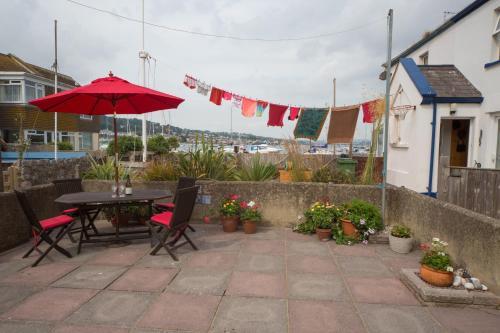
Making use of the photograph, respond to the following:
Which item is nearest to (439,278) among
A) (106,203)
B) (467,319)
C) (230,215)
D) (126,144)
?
(467,319)

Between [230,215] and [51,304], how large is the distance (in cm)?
307

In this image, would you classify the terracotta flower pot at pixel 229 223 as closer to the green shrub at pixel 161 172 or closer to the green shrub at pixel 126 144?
the green shrub at pixel 161 172

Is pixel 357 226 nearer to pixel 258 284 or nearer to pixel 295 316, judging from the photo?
pixel 258 284

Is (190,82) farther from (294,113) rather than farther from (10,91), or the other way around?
(10,91)

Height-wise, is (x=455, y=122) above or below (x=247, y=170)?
above

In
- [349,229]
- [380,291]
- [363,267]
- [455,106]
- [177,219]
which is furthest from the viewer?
[455,106]

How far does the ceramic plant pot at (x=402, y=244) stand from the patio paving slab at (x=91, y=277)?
379cm

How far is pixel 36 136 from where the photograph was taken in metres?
25.8

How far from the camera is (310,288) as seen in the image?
134 inches

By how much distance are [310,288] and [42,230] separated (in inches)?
138

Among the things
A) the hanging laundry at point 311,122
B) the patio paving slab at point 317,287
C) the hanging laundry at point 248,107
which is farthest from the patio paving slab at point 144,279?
the hanging laundry at point 311,122

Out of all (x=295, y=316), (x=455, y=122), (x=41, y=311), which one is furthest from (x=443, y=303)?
(x=455, y=122)

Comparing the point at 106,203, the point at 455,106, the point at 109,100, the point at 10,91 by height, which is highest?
the point at 10,91

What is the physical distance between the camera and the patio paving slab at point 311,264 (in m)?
3.91
